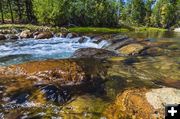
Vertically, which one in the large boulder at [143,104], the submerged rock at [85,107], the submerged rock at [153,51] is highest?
the large boulder at [143,104]

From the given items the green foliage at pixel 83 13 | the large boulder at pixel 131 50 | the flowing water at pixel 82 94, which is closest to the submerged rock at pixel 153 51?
the large boulder at pixel 131 50

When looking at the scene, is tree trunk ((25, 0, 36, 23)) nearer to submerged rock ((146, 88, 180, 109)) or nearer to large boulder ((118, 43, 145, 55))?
large boulder ((118, 43, 145, 55))

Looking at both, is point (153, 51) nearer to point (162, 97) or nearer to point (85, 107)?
point (162, 97)

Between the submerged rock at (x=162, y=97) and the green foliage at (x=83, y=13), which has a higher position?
the green foliage at (x=83, y=13)

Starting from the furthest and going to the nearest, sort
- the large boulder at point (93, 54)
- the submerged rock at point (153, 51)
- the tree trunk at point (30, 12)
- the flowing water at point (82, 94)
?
the tree trunk at point (30, 12)
the submerged rock at point (153, 51)
the large boulder at point (93, 54)
the flowing water at point (82, 94)

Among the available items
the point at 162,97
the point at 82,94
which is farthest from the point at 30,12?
Answer: the point at 162,97

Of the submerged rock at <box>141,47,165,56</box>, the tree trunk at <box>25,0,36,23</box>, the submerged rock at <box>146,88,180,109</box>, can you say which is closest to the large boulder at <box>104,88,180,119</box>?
the submerged rock at <box>146,88,180,109</box>

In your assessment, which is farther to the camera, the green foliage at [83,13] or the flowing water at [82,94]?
the green foliage at [83,13]

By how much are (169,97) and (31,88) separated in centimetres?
645

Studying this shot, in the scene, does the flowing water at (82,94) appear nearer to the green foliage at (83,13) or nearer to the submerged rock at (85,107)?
the submerged rock at (85,107)

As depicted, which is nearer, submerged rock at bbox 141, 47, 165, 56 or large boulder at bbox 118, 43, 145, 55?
submerged rock at bbox 141, 47, 165, 56

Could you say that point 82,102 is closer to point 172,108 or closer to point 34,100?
point 34,100

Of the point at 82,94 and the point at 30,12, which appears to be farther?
the point at 30,12

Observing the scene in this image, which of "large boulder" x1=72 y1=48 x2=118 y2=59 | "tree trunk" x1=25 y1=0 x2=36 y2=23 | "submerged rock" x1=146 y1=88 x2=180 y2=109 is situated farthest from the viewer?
"tree trunk" x1=25 y1=0 x2=36 y2=23
